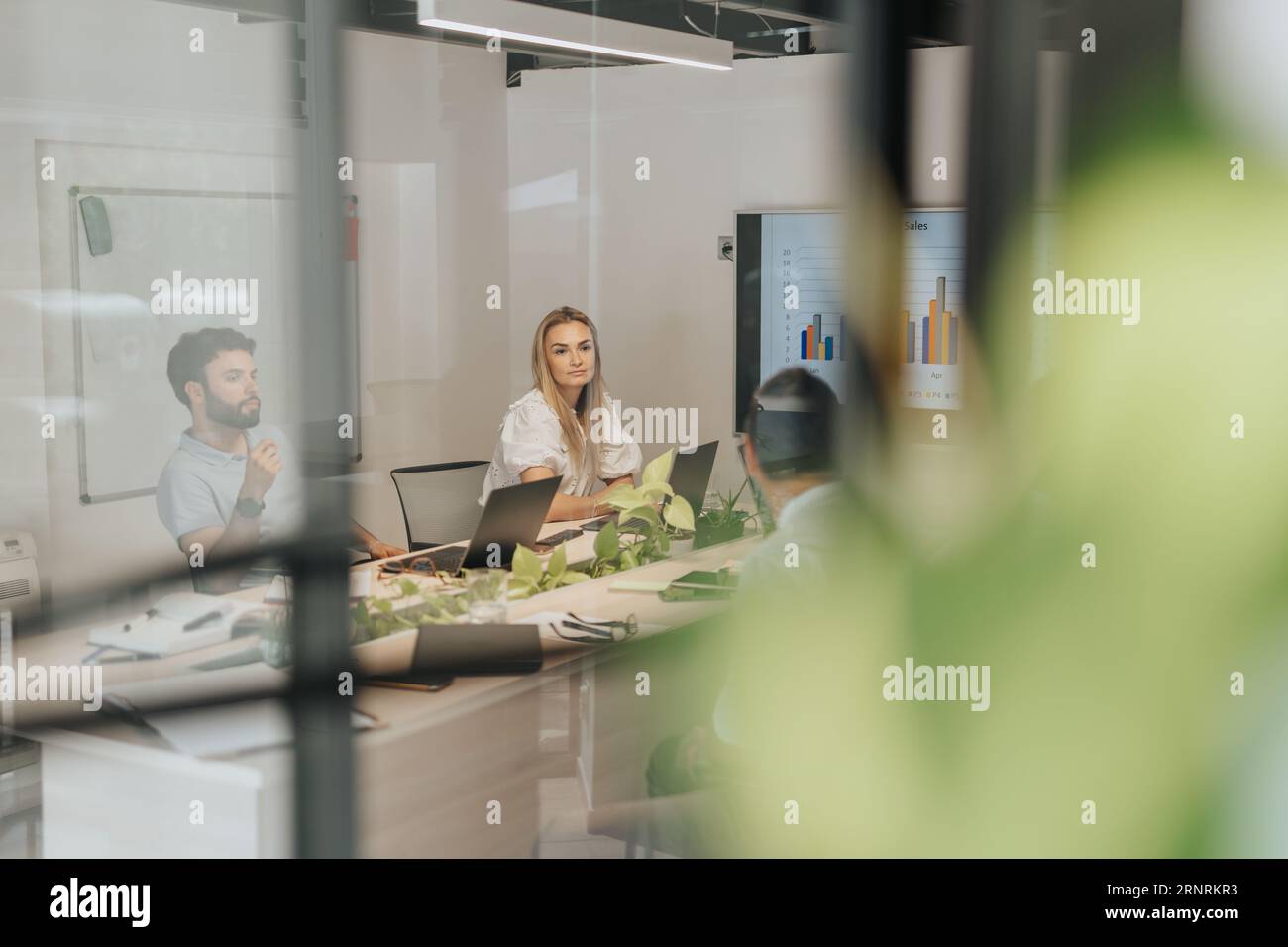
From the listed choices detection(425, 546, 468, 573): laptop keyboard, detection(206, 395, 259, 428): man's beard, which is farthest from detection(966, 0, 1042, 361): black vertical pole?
detection(206, 395, 259, 428): man's beard

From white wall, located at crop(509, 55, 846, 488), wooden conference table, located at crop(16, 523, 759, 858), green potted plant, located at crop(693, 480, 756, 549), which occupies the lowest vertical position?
wooden conference table, located at crop(16, 523, 759, 858)

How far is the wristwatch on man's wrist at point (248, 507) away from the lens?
2.86m

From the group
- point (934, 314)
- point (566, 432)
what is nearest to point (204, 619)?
point (566, 432)

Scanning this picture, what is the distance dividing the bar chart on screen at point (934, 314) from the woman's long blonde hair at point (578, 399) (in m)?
0.71

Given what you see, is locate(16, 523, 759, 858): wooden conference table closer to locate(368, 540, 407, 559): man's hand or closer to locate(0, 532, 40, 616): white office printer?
locate(368, 540, 407, 559): man's hand

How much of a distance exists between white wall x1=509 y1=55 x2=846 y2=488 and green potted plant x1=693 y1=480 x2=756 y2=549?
0.34 ft

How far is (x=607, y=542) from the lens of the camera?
118 inches

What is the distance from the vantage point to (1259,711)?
2.84 m

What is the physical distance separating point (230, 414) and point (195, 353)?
22 cm

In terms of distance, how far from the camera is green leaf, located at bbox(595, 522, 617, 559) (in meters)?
2.97

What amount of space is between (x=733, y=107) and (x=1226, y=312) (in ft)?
4.16

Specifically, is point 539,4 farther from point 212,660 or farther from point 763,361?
point 212,660

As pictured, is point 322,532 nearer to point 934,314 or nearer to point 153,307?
point 153,307

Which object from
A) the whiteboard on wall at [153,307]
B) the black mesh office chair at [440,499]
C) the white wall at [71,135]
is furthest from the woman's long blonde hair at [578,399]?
the white wall at [71,135]
